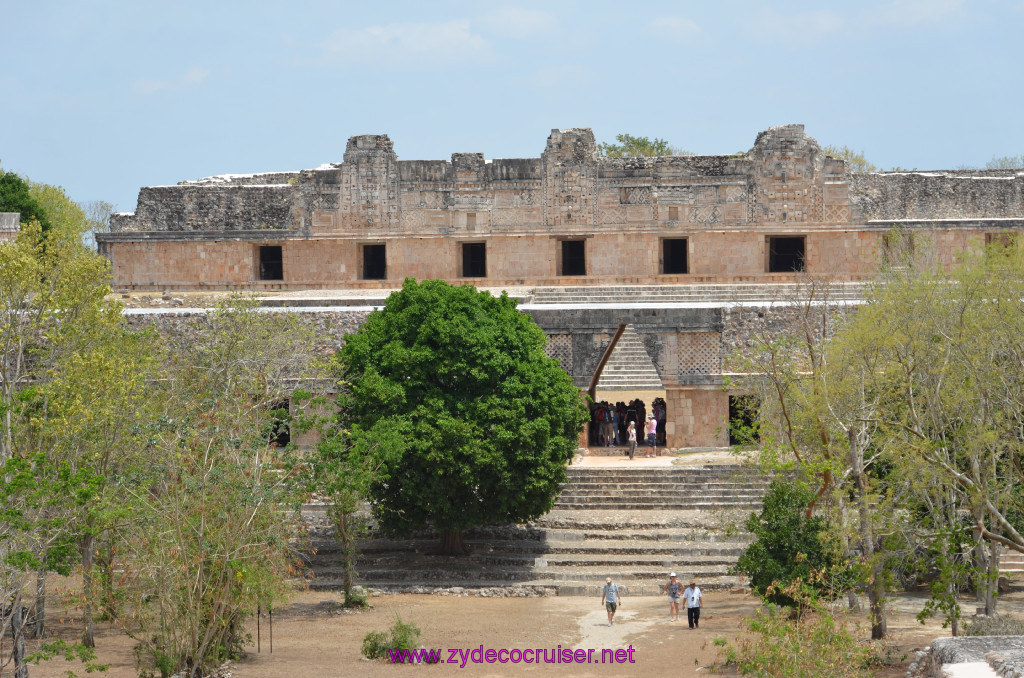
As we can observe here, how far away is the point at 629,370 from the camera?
89.9 ft

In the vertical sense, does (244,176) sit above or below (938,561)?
above

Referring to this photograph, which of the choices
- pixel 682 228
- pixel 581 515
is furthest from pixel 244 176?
pixel 581 515

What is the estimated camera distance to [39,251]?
12961 mm

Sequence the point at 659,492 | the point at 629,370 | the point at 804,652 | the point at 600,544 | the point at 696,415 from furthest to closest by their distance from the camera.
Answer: the point at 629,370 → the point at 696,415 → the point at 659,492 → the point at 600,544 → the point at 804,652

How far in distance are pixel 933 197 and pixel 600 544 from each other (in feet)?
38.3

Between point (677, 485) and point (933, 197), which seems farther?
point (933, 197)

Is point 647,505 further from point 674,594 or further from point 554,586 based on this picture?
point 674,594

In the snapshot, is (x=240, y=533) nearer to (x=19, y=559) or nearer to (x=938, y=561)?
(x=19, y=559)

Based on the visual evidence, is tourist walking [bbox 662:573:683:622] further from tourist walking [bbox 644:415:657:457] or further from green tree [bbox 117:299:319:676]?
tourist walking [bbox 644:415:657:457]

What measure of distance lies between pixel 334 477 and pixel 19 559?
518cm

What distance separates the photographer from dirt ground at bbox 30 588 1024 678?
488 inches

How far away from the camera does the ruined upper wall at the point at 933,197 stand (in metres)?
24.3

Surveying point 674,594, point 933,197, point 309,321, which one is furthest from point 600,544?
point 933,197

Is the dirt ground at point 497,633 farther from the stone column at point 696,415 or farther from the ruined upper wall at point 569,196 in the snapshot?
the ruined upper wall at point 569,196
